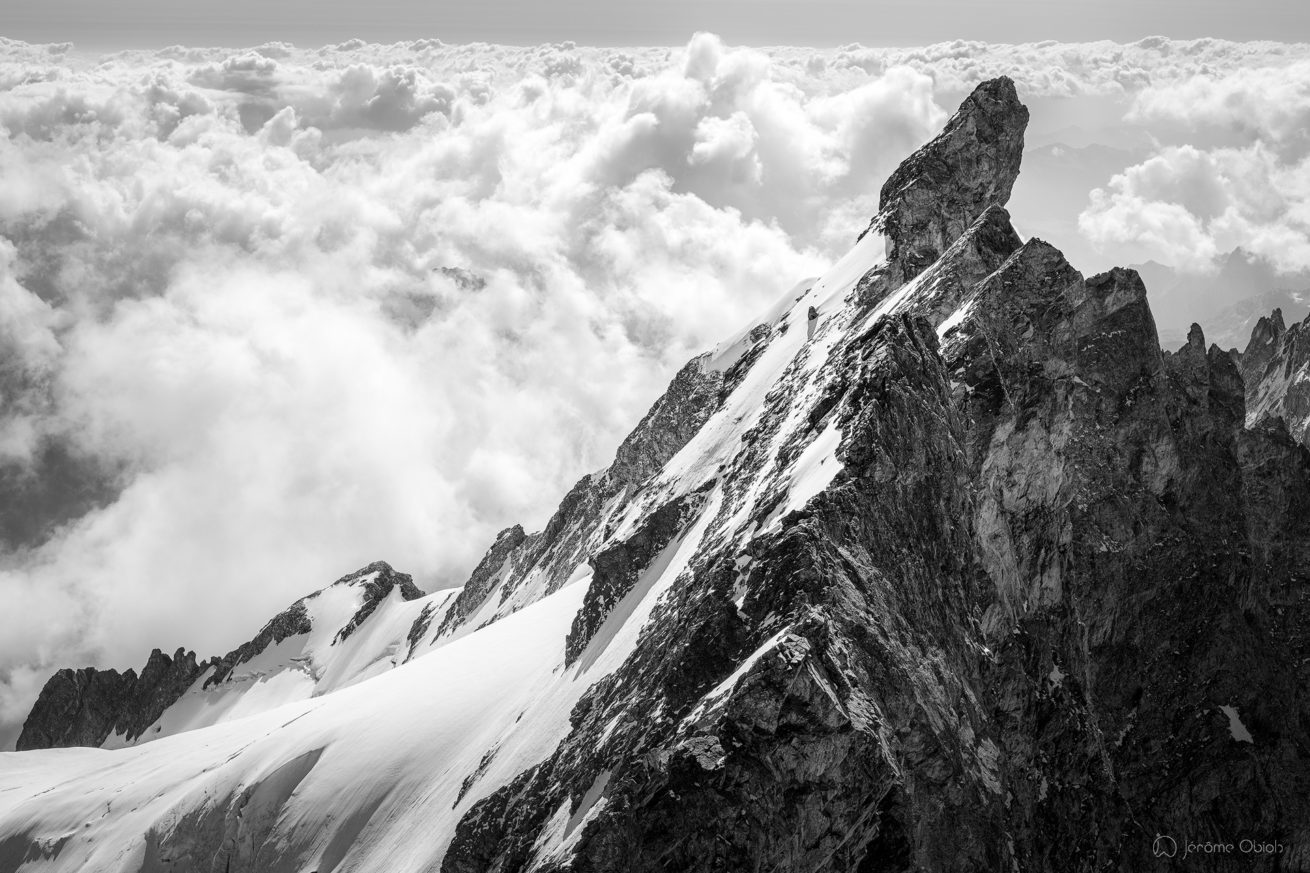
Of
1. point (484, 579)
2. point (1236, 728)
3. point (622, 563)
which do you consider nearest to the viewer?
point (1236, 728)

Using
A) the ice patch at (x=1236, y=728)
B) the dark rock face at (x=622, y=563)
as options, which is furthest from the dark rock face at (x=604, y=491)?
the ice patch at (x=1236, y=728)

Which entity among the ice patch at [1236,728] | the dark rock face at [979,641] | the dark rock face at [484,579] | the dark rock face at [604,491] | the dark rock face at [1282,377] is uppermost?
the dark rock face at [484,579]

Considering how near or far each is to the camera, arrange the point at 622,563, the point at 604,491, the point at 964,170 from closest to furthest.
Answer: the point at 622,563
the point at 964,170
the point at 604,491

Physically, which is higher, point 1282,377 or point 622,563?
point 622,563

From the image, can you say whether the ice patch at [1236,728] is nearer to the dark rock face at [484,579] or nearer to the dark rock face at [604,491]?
the dark rock face at [604,491]

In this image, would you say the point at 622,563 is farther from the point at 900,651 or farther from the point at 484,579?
the point at 484,579

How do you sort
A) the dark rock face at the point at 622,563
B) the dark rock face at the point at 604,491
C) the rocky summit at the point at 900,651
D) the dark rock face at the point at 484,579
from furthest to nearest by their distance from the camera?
the dark rock face at the point at 484,579
the dark rock face at the point at 604,491
the dark rock face at the point at 622,563
the rocky summit at the point at 900,651

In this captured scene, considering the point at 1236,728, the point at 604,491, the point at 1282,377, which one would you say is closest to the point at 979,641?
the point at 1236,728
